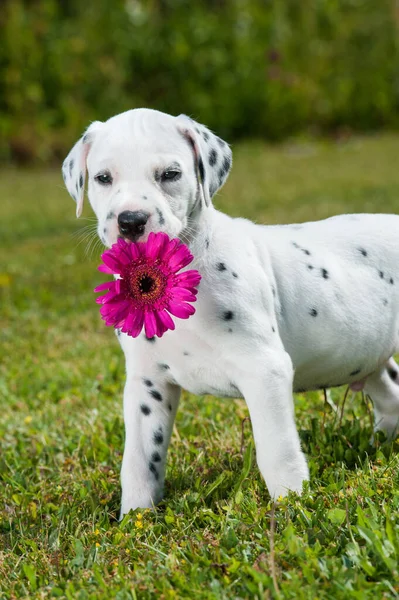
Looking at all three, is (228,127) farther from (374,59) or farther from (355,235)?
(355,235)

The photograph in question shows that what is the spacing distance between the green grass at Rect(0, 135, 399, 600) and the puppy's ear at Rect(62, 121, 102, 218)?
1185 millimetres

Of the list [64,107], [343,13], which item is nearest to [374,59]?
[343,13]

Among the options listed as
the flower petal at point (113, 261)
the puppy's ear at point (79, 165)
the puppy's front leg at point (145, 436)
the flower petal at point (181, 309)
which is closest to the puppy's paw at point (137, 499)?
the puppy's front leg at point (145, 436)

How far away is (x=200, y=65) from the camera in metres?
20.0

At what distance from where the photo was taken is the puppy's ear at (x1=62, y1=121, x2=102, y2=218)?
356 cm

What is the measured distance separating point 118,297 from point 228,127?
1810cm

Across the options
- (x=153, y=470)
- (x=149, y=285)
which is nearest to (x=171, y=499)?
(x=153, y=470)

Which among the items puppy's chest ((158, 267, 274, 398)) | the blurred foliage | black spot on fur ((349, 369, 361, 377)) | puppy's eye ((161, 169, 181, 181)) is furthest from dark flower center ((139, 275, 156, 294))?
the blurred foliage

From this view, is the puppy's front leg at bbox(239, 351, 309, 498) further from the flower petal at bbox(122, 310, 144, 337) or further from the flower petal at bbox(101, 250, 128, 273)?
the flower petal at bbox(101, 250, 128, 273)

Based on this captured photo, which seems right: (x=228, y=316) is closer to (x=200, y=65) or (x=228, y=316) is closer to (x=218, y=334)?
(x=218, y=334)

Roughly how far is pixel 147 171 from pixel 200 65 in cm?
1740

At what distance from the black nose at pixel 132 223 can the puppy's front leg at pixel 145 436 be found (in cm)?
73

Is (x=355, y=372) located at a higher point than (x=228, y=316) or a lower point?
lower

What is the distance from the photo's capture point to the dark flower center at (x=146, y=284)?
10.5 feet
